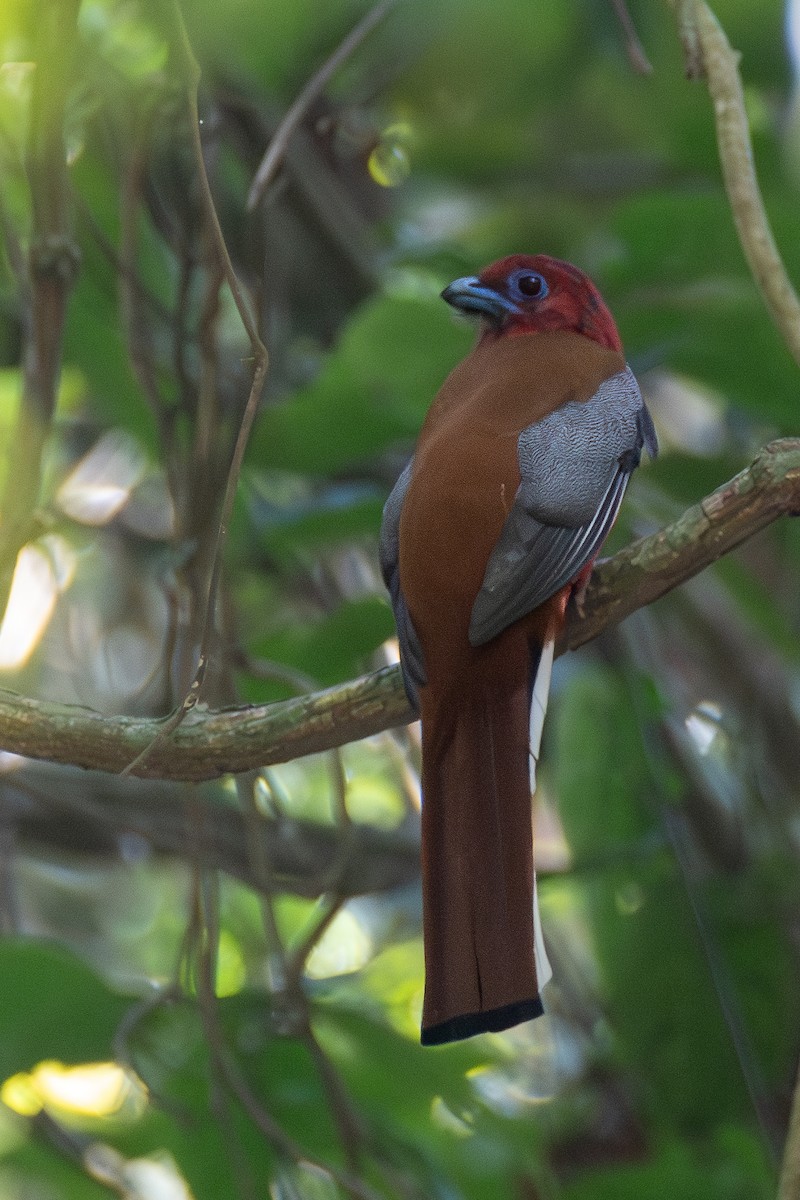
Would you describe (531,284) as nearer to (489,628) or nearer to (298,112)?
(298,112)

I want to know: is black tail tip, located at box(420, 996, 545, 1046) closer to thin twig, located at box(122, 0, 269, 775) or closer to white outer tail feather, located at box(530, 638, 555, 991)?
white outer tail feather, located at box(530, 638, 555, 991)

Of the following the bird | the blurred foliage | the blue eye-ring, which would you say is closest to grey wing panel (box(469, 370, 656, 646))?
the bird

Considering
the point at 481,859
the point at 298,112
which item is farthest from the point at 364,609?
the point at 298,112

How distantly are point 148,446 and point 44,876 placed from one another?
5.83 feet

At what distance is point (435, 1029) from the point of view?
5.24 feet

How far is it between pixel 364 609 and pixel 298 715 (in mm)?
586

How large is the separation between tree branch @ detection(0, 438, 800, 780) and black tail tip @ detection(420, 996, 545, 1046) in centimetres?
33

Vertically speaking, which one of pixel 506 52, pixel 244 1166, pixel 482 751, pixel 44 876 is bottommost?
pixel 244 1166

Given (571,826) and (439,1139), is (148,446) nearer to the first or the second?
(571,826)

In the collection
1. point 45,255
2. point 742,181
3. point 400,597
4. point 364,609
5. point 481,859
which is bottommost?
point 481,859

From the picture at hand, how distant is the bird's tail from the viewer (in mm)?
A: 1615

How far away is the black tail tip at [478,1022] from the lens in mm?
1592

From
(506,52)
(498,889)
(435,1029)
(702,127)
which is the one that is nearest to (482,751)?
(498,889)

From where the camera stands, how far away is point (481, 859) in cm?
171
